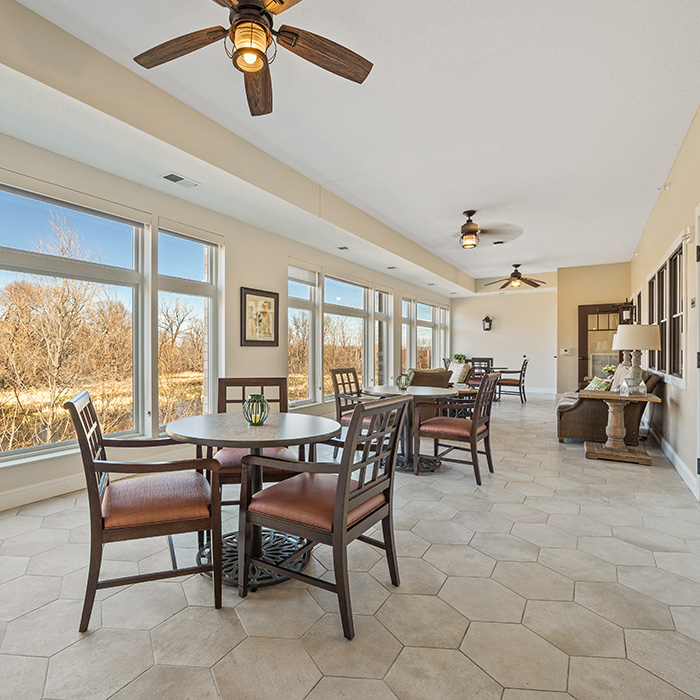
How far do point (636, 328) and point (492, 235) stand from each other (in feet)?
9.88

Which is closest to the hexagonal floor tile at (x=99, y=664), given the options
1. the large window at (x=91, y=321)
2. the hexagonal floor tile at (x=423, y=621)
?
the hexagonal floor tile at (x=423, y=621)

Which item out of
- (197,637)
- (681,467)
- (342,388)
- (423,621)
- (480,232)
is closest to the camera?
(197,637)

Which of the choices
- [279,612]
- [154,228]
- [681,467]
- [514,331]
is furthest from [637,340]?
[514,331]

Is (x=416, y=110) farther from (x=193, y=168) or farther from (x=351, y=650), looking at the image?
(x=351, y=650)

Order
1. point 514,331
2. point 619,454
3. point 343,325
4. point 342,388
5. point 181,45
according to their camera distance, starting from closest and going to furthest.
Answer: point 181,45, point 619,454, point 342,388, point 343,325, point 514,331

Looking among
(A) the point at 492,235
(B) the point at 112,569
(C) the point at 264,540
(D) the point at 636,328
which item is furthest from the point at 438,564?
(A) the point at 492,235

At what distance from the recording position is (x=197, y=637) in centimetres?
173

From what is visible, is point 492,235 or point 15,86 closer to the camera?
point 15,86

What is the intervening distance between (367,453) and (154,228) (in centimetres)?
337

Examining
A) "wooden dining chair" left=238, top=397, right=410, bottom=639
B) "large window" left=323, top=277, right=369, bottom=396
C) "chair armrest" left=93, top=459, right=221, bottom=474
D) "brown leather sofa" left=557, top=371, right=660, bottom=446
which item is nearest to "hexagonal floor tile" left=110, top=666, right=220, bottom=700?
"wooden dining chair" left=238, top=397, right=410, bottom=639

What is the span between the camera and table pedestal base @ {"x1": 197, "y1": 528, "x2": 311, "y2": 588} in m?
2.12

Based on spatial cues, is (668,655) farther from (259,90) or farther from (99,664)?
(259,90)

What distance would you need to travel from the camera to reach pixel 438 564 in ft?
7.64

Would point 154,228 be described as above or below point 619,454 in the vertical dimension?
above
